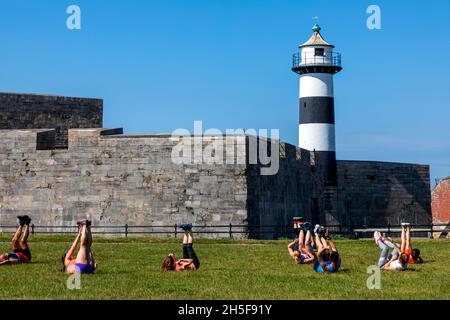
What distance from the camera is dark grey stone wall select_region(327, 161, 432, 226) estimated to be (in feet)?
161

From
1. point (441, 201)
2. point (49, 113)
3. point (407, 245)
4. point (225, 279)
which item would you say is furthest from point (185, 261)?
point (441, 201)

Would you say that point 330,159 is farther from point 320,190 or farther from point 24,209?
point 24,209

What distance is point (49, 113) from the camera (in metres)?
42.5

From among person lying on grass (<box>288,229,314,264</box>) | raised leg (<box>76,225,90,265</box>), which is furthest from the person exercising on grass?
raised leg (<box>76,225,90,265</box>)

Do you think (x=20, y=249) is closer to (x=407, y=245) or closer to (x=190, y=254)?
(x=190, y=254)

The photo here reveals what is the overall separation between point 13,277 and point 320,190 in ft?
99.4

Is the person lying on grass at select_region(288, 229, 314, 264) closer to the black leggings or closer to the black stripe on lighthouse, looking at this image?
the black leggings

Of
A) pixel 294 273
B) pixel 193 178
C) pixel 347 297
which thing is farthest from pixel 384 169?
pixel 347 297

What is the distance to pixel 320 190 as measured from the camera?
1806 inches

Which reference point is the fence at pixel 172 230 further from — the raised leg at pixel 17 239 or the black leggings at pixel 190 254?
the black leggings at pixel 190 254

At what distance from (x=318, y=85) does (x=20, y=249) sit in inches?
1036

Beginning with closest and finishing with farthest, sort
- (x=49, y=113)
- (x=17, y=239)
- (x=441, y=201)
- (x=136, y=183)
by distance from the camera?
(x=17, y=239) → (x=136, y=183) → (x=49, y=113) → (x=441, y=201)

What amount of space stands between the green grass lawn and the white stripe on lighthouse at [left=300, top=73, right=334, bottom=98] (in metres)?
19.8

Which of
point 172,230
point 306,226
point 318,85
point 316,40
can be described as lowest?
point 172,230
